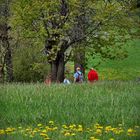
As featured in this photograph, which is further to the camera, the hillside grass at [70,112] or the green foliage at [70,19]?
the green foliage at [70,19]

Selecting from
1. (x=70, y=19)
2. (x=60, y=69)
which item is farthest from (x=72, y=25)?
(x=60, y=69)

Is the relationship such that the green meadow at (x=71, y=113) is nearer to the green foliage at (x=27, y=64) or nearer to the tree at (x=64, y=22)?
the tree at (x=64, y=22)

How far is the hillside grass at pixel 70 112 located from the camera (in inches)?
380

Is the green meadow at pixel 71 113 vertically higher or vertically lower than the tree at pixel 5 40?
lower

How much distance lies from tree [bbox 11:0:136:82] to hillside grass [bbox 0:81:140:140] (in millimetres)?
12234

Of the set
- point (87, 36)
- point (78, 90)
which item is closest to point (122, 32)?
point (87, 36)

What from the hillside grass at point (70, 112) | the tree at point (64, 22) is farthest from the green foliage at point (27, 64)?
the hillside grass at point (70, 112)

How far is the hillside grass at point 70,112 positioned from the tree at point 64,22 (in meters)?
12.2

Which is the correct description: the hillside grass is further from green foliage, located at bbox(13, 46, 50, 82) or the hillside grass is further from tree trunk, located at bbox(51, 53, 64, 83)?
green foliage, located at bbox(13, 46, 50, 82)

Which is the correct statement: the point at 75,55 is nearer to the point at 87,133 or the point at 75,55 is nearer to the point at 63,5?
the point at 63,5

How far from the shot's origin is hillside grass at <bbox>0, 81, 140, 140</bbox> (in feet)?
31.6

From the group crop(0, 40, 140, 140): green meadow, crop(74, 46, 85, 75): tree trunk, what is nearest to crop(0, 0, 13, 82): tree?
crop(74, 46, 85, 75): tree trunk

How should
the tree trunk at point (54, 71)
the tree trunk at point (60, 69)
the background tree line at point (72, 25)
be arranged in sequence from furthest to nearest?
the tree trunk at point (54, 71) < the tree trunk at point (60, 69) < the background tree line at point (72, 25)

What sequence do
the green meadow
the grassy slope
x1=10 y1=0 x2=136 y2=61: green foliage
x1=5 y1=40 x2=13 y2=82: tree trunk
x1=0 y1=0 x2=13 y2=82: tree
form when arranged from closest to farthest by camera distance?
the green meadow → x1=10 y1=0 x2=136 y2=61: green foliage → x1=0 y1=0 x2=13 y2=82: tree → x1=5 y1=40 x2=13 y2=82: tree trunk → the grassy slope
